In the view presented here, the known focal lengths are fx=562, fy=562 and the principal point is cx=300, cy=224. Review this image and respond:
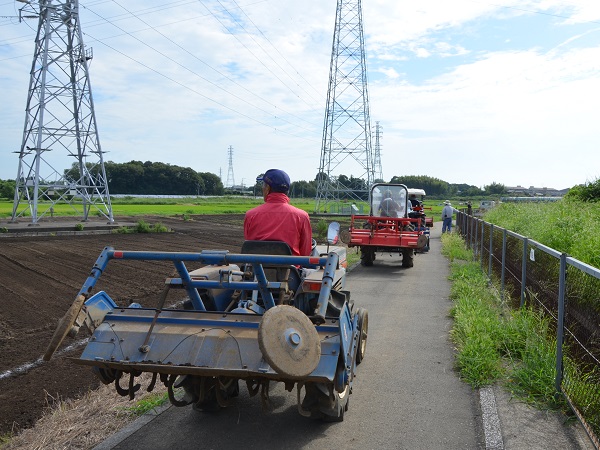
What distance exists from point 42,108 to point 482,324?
25.1 m

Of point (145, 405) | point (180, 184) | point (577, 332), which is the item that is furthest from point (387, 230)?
point (180, 184)

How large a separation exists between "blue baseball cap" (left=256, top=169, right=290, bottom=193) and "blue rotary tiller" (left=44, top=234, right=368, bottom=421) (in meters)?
0.66

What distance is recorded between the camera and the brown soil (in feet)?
20.7

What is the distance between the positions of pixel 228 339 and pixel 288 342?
678 millimetres

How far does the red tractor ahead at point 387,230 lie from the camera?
48.2ft

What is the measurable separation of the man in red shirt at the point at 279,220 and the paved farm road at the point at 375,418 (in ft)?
4.91

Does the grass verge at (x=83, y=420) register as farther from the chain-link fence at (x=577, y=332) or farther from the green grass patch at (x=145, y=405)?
the chain-link fence at (x=577, y=332)

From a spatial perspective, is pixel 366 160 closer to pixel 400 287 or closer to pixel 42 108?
pixel 42 108

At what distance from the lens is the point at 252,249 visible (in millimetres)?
4984

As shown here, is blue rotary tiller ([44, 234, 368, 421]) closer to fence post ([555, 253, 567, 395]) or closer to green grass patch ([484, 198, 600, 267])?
fence post ([555, 253, 567, 395])

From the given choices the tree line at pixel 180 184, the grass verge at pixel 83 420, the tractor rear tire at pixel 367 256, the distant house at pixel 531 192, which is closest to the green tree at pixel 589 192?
the tractor rear tire at pixel 367 256

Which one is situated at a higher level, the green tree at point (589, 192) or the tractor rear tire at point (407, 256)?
the green tree at point (589, 192)

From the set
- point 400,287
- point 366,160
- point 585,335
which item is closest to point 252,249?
point 585,335

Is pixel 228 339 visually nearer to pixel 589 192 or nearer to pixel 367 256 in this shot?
pixel 367 256
